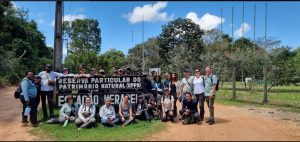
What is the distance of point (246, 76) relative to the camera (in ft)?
70.9

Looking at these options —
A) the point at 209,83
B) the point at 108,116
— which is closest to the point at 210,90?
the point at 209,83

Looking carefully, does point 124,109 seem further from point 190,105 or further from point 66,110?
point 190,105

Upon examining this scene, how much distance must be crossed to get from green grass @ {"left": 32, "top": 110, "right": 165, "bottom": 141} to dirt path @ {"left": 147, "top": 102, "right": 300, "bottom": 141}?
42 cm

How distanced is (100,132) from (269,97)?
1188 cm

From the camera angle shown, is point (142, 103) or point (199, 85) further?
point (142, 103)

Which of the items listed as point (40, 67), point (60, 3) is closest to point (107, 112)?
point (60, 3)

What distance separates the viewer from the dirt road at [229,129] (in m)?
10.4

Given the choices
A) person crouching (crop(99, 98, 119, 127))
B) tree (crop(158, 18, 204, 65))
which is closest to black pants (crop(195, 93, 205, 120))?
person crouching (crop(99, 98, 119, 127))

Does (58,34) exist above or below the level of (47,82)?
above

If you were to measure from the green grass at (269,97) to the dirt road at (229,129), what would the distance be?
3512 millimetres

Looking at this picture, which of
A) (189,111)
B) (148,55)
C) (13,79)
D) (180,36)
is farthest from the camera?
(148,55)

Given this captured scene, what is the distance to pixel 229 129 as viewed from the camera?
11367 mm

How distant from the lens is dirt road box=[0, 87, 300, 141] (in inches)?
409

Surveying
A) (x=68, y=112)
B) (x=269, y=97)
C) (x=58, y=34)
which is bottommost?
(x=68, y=112)
